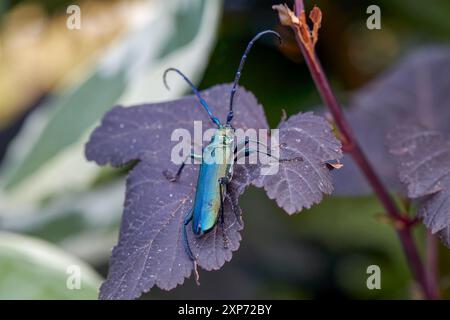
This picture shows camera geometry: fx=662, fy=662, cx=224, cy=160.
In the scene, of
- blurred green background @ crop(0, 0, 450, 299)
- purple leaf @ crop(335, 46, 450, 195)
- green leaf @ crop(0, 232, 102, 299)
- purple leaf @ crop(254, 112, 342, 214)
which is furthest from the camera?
blurred green background @ crop(0, 0, 450, 299)

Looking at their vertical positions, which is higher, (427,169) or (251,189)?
(251,189)

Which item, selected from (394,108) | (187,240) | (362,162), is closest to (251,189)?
(394,108)

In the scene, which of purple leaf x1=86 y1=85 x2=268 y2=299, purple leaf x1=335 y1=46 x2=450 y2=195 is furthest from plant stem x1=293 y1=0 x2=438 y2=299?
purple leaf x1=335 y1=46 x2=450 y2=195

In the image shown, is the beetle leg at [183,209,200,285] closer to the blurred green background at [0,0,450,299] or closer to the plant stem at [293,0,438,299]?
the plant stem at [293,0,438,299]

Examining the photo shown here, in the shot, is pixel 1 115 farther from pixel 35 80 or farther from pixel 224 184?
pixel 224 184

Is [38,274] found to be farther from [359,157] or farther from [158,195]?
[359,157]
